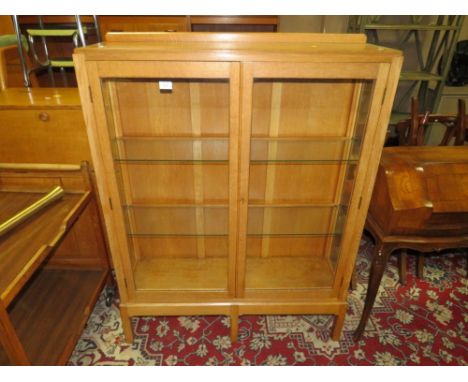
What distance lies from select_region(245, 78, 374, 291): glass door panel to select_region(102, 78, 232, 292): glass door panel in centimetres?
18

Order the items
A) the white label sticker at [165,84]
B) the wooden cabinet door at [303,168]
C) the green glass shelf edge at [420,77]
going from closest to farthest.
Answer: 1. the wooden cabinet door at [303,168]
2. the white label sticker at [165,84]
3. the green glass shelf edge at [420,77]

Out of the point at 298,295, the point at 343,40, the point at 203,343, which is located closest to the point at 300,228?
the point at 298,295

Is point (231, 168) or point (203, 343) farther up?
point (231, 168)

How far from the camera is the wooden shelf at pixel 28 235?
3.62ft

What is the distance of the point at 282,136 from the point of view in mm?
1526

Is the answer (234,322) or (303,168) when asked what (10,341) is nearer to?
(234,322)

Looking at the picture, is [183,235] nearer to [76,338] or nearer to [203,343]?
[203,343]

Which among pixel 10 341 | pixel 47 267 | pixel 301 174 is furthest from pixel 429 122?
pixel 47 267

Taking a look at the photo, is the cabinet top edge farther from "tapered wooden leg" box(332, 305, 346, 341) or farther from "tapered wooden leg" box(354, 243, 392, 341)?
"tapered wooden leg" box(332, 305, 346, 341)

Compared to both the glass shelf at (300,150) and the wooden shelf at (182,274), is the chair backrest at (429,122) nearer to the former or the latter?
the glass shelf at (300,150)

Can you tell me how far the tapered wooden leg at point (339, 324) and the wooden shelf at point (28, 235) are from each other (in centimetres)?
142

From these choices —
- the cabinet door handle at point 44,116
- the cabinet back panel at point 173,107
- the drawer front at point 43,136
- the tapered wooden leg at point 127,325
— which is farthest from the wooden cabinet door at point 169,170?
the cabinet door handle at point 44,116

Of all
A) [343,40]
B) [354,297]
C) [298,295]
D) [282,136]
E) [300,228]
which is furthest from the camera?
[354,297]

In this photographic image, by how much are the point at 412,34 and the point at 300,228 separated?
2620 millimetres
